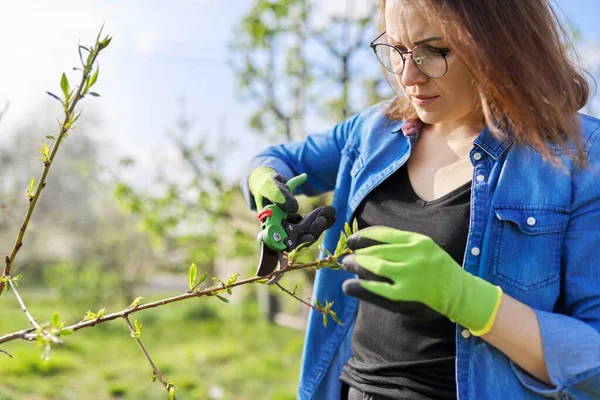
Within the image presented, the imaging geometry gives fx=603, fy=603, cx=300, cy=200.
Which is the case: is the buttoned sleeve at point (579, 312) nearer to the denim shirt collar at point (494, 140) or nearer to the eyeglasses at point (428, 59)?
the denim shirt collar at point (494, 140)

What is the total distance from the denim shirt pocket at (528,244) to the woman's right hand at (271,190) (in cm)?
47

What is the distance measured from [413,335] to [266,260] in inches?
15.0

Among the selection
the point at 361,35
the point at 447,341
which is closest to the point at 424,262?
the point at 447,341

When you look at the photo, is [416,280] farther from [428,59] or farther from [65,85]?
[65,85]

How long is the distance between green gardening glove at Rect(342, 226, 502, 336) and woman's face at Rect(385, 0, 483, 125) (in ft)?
1.26

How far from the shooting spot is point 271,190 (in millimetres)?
1457

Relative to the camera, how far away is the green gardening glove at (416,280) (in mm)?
1088

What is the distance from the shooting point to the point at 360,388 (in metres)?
1.47

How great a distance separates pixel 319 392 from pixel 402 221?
572mm

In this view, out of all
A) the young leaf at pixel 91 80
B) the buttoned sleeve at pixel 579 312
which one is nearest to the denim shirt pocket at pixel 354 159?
the buttoned sleeve at pixel 579 312

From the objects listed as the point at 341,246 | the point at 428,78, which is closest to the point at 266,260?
the point at 341,246

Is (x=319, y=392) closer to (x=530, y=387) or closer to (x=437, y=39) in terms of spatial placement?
(x=530, y=387)

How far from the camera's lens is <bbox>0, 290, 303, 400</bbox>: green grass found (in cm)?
520


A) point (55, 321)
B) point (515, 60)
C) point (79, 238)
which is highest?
Answer: point (515, 60)
